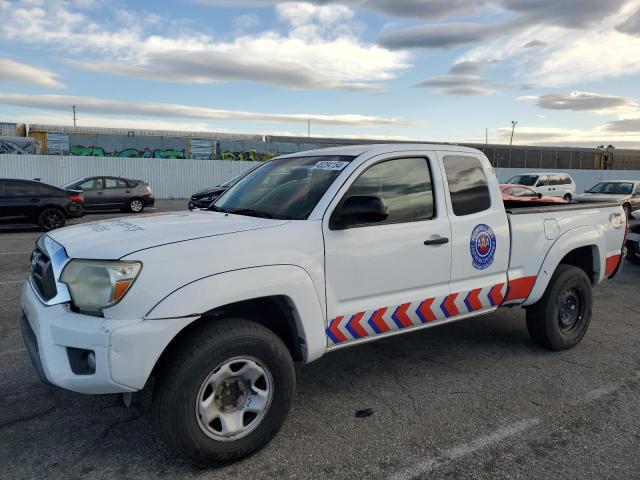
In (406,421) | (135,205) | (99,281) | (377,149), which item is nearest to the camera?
(99,281)

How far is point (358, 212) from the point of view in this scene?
3.22m

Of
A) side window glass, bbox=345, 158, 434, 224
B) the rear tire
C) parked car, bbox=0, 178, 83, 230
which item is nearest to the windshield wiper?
side window glass, bbox=345, 158, 434, 224

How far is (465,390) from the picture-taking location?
3982mm

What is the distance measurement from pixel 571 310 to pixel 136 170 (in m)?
26.9

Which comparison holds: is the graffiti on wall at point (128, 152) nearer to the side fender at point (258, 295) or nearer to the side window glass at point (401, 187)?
the side window glass at point (401, 187)

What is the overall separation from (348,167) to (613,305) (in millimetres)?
4937

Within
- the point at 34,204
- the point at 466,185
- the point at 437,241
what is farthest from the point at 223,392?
the point at 34,204

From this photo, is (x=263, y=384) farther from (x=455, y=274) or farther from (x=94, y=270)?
(x=455, y=274)

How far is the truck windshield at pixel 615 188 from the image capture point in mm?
19125

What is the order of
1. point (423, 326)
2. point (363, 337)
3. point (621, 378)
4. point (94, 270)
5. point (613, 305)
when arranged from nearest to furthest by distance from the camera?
point (94, 270) → point (363, 337) → point (423, 326) → point (621, 378) → point (613, 305)

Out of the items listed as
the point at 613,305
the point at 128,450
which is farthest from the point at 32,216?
the point at 613,305

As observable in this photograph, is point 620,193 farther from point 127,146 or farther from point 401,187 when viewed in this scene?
point 127,146

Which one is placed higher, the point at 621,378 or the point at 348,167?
the point at 348,167

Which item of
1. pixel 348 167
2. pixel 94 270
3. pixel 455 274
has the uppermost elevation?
pixel 348 167
